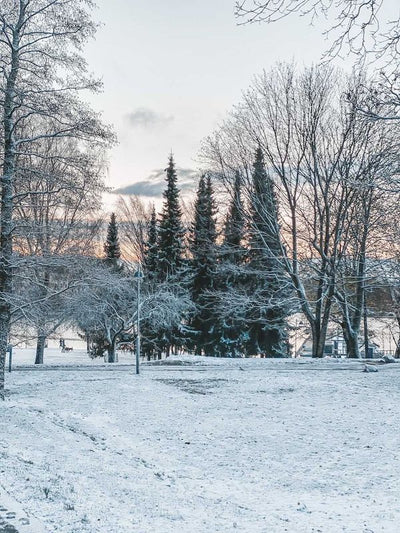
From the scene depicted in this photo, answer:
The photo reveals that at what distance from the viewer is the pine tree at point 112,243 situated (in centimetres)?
4144

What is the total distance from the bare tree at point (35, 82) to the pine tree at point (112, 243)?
27169mm

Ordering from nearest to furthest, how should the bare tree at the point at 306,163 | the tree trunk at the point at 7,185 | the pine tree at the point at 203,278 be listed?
the tree trunk at the point at 7,185, the bare tree at the point at 306,163, the pine tree at the point at 203,278

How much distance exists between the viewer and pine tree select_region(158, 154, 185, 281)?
123 feet

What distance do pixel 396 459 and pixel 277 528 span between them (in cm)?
402

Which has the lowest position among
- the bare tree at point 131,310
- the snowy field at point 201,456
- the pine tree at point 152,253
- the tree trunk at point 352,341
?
the snowy field at point 201,456

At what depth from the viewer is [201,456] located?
900 centimetres

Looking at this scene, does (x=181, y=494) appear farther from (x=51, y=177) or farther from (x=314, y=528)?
(x=51, y=177)

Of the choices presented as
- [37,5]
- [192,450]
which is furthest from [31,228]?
[192,450]

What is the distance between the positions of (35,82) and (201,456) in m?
10.4

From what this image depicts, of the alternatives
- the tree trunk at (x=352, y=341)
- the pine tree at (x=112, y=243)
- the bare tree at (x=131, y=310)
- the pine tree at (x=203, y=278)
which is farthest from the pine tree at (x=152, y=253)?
the tree trunk at (x=352, y=341)

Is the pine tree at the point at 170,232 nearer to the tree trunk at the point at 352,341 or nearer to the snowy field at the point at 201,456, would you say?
the tree trunk at the point at 352,341

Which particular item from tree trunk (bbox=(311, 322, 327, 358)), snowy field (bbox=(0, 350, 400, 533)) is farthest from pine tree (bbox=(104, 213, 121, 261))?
snowy field (bbox=(0, 350, 400, 533))

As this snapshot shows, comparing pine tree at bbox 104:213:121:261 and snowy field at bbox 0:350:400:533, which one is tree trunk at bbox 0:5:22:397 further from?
pine tree at bbox 104:213:121:261

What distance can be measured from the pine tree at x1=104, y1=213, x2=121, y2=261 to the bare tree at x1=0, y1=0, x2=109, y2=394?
27.2 metres
